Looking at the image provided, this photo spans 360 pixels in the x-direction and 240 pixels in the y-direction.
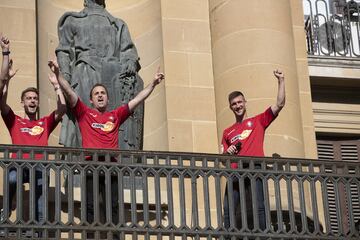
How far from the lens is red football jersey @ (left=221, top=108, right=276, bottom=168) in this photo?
1482 cm

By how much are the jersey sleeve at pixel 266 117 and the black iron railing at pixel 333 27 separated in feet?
11.9

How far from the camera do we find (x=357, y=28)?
1902 centimetres

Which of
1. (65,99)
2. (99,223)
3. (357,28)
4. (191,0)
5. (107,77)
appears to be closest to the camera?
(99,223)

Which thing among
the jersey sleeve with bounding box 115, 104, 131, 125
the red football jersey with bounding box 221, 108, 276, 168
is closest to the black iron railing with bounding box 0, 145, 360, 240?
the red football jersey with bounding box 221, 108, 276, 168

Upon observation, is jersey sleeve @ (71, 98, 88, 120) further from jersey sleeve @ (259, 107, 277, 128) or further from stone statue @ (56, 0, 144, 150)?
jersey sleeve @ (259, 107, 277, 128)

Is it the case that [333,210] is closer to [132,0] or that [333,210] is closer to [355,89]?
[355,89]

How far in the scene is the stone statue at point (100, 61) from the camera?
53.8ft

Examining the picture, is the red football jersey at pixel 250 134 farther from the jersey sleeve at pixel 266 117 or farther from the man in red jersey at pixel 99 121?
the man in red jersey at pixel 99 121

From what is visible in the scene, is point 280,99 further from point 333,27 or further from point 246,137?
point 333,27

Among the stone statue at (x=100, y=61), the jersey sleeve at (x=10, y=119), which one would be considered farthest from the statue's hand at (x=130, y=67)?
the jersey sleeve at (x=10, y=119)

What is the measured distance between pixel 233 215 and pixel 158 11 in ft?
13.5

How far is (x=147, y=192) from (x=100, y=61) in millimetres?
2866

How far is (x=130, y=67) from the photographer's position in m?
16.6

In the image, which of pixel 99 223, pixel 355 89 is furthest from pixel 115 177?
pixel 355 89
